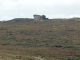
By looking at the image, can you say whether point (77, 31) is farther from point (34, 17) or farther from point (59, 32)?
point (34, 17)

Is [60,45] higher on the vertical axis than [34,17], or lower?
lower

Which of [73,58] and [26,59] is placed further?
[73,58]

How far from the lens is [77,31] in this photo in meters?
57.8

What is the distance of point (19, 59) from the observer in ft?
68.0


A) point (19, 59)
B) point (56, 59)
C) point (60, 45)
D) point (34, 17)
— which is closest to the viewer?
point (19, 59)

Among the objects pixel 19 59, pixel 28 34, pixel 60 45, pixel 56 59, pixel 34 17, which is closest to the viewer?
pixel 19 59

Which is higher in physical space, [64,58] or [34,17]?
[34,17]

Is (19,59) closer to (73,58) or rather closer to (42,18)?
(73,58)

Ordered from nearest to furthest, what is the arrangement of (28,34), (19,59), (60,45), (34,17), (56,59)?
(19,59)
(56,59)
(60,45)
(28,34)
(34,17)

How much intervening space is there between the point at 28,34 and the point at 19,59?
34.8 metres

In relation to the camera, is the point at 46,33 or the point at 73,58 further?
the point at 46,33

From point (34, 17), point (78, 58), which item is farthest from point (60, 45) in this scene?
point (34, 17)

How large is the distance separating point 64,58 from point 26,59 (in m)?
8.95

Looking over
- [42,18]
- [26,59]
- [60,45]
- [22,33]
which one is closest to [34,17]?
[42,18]
